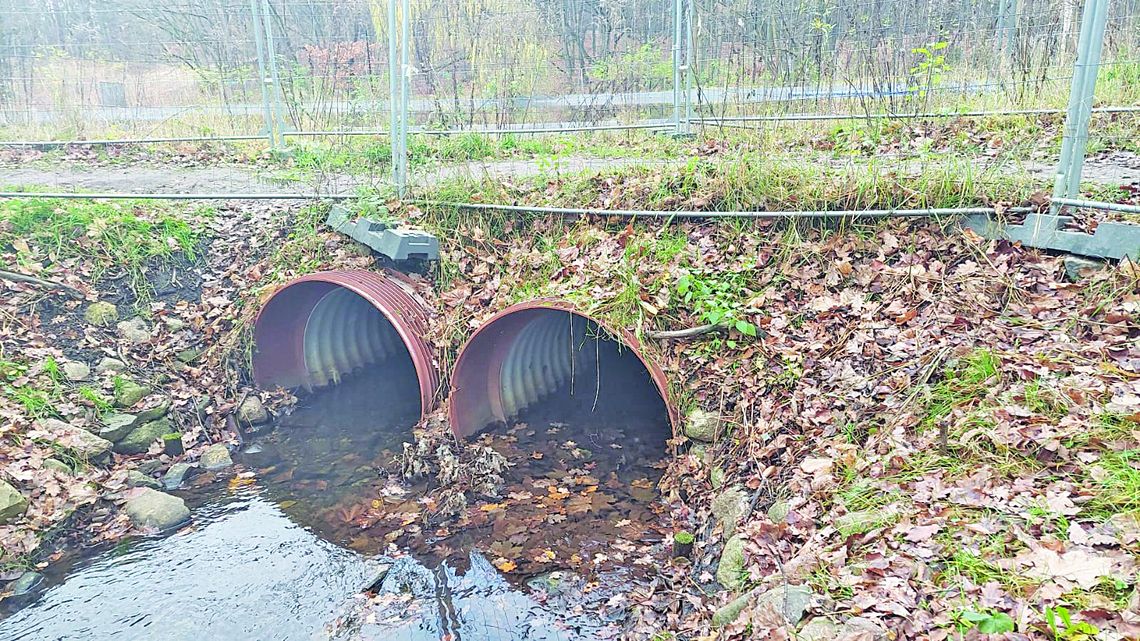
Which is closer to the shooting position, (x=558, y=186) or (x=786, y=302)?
(x=786, y=302)

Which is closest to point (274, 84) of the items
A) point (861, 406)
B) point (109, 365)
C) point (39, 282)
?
point (39, 282)

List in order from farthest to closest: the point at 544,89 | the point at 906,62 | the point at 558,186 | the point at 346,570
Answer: the point at 544,89
the point at 906,62
the point at 558,186
the point at 346,570

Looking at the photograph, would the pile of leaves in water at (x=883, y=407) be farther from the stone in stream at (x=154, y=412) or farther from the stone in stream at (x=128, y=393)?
the stone in stream at (x=128, y=393)

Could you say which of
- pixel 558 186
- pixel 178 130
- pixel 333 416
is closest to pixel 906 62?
pixel 558 186

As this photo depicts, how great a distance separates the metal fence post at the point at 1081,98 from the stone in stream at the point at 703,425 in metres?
2.48

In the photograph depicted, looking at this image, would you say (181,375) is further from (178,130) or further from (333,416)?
(178,130)

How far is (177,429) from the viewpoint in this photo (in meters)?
6.52

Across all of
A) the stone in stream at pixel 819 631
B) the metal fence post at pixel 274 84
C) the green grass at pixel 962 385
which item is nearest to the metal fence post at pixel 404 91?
the metal fence post at pixel 274 84

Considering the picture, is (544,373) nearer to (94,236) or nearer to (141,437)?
(141,437)

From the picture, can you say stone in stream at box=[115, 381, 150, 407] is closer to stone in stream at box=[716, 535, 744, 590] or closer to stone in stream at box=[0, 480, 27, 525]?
stone in stream at box=[0, 480, 27, 525]

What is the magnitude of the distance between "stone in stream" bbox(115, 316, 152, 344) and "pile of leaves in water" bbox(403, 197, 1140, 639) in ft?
8.93

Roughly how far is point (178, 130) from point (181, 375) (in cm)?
593

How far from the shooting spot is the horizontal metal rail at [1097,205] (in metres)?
4.36

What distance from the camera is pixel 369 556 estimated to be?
5.01 meters
